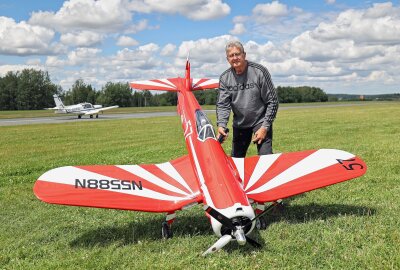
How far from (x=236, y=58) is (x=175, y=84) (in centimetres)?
483

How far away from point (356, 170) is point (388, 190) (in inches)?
77.3

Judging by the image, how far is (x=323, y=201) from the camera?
22.2 ft

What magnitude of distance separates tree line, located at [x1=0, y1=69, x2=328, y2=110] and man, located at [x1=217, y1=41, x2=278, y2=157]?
101612 mm

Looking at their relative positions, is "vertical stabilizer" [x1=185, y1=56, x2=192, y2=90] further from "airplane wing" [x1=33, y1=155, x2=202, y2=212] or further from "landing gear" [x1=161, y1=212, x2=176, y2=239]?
"landing gear" [x1=161, y1=212, x2=176, y2=239]

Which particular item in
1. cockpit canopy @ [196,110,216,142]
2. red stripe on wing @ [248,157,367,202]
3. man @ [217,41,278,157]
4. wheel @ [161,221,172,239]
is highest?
man @ [217,41,278,157]

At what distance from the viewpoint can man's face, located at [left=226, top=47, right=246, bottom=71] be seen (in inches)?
236

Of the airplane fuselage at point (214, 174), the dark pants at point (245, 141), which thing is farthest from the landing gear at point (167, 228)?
the dark pants at point (245, 141)

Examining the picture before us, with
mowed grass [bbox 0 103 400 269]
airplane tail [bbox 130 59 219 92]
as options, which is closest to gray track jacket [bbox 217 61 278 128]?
mowed grass [bbox 0 103 400 269]

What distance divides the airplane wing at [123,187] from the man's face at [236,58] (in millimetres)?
1793

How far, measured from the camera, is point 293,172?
585 centimetres

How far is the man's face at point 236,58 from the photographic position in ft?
19.7

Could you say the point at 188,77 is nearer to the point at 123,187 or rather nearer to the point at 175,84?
the point at 175,84

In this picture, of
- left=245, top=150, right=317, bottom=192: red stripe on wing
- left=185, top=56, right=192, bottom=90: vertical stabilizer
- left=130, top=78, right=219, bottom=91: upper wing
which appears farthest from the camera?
left=130, top=78, right=219, bottom=91: upper wing

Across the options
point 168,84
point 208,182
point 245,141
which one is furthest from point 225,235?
point 168,84
